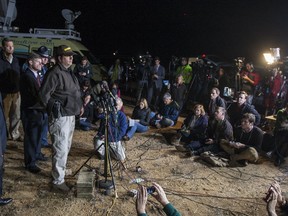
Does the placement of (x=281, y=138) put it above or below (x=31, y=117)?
below

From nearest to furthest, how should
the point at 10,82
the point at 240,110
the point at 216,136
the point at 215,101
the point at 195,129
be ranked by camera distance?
the point at 10,82 → the point at 216,136 → the point at 195,129 → the point at 240,110 → the point at 215,101

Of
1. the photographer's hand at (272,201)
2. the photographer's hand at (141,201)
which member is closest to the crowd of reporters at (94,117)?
the photographer's hand at (141,201)

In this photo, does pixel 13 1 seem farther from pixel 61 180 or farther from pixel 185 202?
pixel 185 202

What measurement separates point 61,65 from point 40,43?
8284 mm

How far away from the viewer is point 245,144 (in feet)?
18.7

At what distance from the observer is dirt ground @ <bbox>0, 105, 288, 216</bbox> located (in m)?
3.72

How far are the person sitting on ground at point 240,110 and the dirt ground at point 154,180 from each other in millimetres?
1270

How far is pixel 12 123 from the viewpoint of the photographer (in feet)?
19.0

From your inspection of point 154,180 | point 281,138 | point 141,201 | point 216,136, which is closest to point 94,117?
point 216,136

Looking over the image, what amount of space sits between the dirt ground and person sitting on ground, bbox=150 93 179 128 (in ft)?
5.66

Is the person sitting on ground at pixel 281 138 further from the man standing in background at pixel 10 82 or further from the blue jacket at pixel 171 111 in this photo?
the man standing in background at pixel 10 82

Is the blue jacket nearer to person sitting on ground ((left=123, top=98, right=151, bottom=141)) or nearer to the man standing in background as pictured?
person sitting on ground ((left=123, top=98, right=151, bottom=141))

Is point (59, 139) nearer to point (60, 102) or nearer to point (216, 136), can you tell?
point (60, 102)

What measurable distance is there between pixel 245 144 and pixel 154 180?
2267 millimetres
